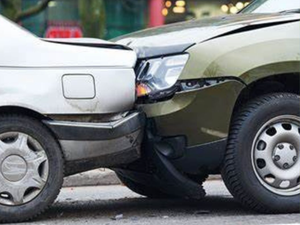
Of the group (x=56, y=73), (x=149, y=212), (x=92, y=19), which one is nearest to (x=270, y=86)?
(x=149, y=212)

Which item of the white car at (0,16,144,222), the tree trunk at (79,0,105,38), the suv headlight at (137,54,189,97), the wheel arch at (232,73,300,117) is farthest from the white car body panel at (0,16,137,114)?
the tree trunk at (79,0,105,38)

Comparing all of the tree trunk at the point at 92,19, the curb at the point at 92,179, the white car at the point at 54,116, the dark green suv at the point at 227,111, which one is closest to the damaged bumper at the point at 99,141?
the white car at the point at 54,116

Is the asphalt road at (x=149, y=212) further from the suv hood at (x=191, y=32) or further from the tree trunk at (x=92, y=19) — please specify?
the tree trunk at (x=92, y=19)

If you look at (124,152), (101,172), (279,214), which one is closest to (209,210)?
(279,214)

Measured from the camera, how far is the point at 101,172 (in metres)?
7.45

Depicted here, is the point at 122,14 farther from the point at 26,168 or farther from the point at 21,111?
the point at 26,168

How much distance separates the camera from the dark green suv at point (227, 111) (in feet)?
15.6

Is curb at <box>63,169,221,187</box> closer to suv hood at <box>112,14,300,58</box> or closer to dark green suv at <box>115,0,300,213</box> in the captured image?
suv hood at <box>112,14,300,58</box>

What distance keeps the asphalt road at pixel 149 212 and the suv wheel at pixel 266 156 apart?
0.43ft

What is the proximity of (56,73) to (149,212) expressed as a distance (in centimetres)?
132

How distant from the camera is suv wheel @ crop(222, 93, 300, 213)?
4.82 m

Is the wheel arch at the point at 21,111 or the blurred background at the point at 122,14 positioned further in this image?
the blurred background at the point at 122,14

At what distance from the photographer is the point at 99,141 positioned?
15.4 ft

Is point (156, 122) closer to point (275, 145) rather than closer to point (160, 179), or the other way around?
point (160, 179)
